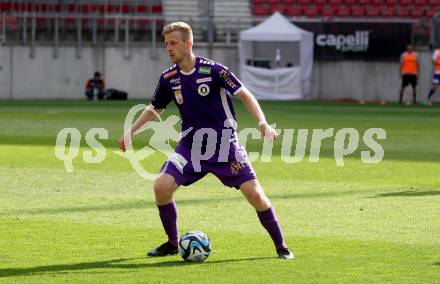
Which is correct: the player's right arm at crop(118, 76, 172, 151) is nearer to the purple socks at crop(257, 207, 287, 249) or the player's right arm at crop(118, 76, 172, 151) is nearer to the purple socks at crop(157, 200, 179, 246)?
the purple socks at crop(157, 200, 179, 246)

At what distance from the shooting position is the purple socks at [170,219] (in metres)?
9.44

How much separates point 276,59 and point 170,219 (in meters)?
29.7

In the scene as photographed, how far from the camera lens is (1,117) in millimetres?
28547

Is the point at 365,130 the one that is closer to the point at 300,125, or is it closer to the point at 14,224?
the point at 300,125

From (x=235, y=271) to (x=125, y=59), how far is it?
32.0 m

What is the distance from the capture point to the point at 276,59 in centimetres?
3894

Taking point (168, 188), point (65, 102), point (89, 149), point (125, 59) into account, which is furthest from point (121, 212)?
point (125, 59)

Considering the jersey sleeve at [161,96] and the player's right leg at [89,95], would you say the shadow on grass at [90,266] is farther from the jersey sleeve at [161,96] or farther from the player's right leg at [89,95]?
the player's right leg at [89,95]

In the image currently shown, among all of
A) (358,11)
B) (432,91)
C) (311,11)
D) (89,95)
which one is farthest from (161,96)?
(311,11)

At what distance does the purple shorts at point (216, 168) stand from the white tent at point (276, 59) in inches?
1143

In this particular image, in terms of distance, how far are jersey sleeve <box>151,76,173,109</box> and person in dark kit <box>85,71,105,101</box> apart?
1134 inches

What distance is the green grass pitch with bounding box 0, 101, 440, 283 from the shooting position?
8.68 metres

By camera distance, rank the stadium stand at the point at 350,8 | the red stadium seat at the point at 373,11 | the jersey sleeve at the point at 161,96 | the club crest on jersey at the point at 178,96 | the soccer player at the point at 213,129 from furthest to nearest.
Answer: the red stadium seat at the point at 373,11 → the stadium stand at the point at 350,8 → the jersey sleeve at the point at 161,96 → the club crest on jersey at the point at 178,96 → the soccer player at the point at 213,129

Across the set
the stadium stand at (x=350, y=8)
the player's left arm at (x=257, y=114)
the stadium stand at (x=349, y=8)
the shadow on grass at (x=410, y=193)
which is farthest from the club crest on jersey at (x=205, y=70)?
the stadium stand at (x=349, y=8)
